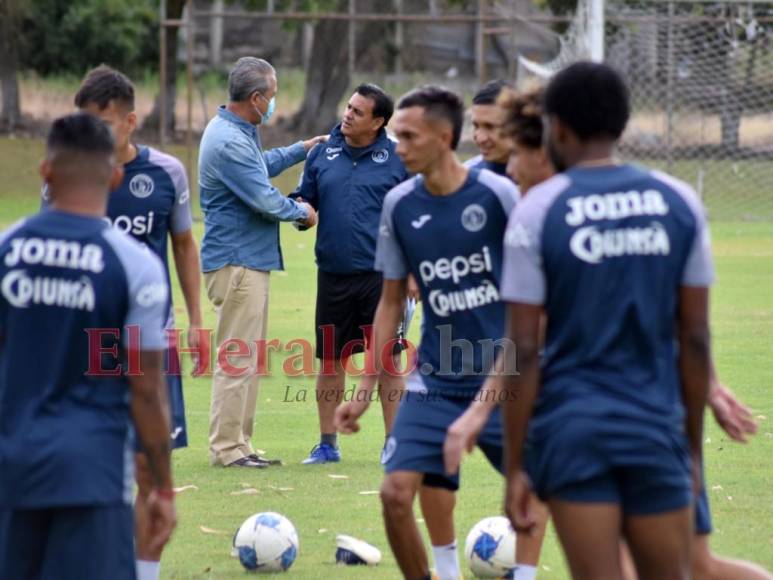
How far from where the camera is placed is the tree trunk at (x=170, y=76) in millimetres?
30250

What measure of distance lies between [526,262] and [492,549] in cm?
256

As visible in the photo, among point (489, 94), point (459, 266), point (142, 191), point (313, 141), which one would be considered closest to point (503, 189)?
point (459, 266)

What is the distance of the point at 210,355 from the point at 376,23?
23900 millimetres

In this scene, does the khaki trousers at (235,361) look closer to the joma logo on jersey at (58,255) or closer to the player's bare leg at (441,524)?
the player's bare leg at (441,524)

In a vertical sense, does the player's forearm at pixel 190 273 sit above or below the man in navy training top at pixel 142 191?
below

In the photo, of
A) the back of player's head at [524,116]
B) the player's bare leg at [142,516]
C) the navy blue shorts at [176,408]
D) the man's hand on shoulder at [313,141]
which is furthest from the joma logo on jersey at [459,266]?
the man's hand on shoulder at [313,141]

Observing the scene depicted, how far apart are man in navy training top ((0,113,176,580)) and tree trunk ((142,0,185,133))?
23.8m

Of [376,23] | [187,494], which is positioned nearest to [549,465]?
[187,494]

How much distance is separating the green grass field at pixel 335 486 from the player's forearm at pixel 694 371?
2378 mm

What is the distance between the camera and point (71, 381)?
423cm

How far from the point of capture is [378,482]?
27.9ft

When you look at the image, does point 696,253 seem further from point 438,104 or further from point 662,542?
point 438,104

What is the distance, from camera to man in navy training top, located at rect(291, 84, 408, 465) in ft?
30.2

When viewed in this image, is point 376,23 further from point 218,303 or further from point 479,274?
point 479,274
